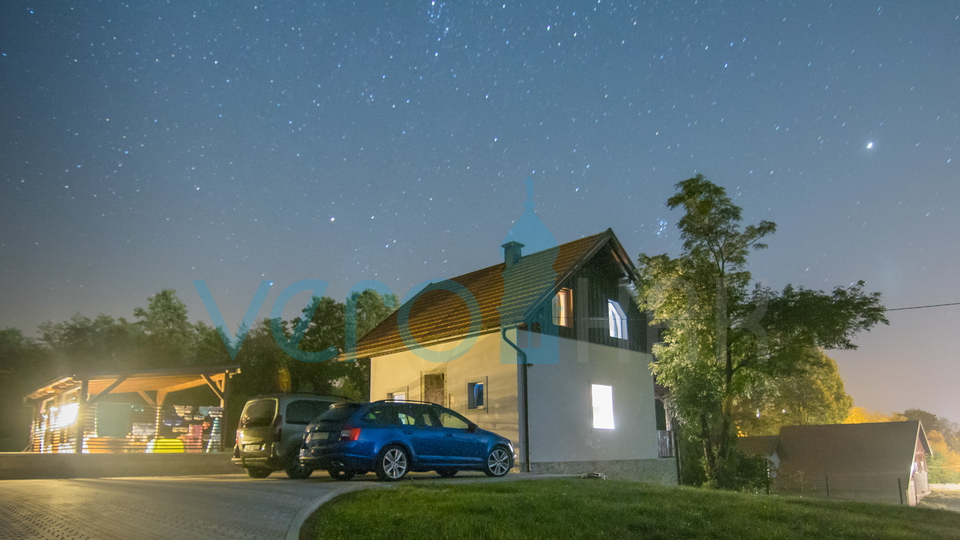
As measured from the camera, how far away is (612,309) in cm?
2245

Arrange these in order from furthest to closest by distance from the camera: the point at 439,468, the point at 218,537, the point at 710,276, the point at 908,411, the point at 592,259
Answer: the point at 908,411, the point at 710,276, the point at 592,259, the point at 439,468, the point at 218,537

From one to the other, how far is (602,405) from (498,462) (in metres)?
7.45

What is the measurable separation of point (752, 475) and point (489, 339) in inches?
484

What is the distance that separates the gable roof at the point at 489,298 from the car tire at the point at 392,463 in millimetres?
6043

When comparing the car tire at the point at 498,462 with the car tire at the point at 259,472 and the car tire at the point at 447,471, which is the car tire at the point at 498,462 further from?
the car tire at the point at 259,472

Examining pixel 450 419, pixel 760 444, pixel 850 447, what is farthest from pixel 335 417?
pixel 850 447

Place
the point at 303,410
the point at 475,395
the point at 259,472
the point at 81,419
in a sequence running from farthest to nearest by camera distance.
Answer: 1. the point at 81,419
2. the point at 475,395
3. the point at 259,472
4. the point at 303,410

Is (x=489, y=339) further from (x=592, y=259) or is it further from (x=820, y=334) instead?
(x=820, y=334)

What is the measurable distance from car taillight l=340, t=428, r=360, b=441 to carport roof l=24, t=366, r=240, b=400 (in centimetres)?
1147

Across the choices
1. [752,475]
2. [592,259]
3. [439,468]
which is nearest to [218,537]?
[439,468]

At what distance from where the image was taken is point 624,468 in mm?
20766

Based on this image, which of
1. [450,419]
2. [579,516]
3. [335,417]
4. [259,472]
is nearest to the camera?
[579,516]

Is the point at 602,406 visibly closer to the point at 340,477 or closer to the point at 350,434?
the point at 340,477

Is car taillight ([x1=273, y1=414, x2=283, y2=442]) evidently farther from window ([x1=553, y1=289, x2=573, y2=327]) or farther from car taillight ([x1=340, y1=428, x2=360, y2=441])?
window ([x1=553, y1=289, x2=573, y2=327])
